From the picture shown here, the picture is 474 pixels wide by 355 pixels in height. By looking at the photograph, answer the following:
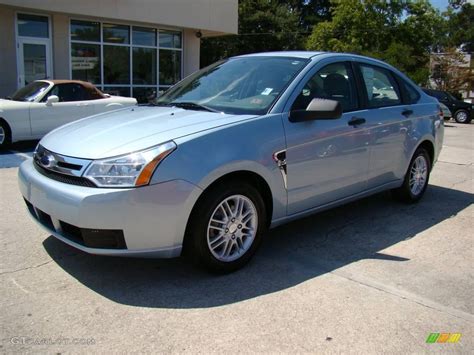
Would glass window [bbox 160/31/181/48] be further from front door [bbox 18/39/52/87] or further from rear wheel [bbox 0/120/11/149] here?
rear wheel [bbox 0/120/11/149]

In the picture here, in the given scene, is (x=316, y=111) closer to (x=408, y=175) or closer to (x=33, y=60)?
(x=408, y=175)

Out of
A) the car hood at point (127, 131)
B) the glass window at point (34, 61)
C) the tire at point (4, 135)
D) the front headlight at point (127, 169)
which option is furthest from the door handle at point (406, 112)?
the glass window at point (34, 61)

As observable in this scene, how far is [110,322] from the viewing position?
3.10 meters

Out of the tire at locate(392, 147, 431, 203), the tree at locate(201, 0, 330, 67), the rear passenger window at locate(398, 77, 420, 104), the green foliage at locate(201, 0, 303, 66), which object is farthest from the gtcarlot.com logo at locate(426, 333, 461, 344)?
the green foliage at locate(201, 0, 303, 66)

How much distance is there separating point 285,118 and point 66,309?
217 centimetres

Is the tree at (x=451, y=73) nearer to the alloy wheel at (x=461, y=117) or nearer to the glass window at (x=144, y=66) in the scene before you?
the alloy wheel at (x=461, y=117)

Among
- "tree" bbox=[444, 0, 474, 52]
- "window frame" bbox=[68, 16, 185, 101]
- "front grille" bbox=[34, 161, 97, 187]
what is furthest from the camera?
"tree" bbox=[444, 0, 474, 52]

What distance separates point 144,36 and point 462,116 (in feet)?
50.8

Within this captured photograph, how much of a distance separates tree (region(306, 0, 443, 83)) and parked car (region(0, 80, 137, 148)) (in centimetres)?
3013

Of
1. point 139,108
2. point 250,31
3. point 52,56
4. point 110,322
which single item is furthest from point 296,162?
point 250,31

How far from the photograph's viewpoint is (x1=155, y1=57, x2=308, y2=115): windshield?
165 inches

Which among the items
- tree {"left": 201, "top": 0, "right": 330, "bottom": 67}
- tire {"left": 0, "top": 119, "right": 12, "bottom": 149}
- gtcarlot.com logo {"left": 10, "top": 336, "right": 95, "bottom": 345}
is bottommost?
gtcarlot.com logo {"left": 10, "top": 336, "right": 95, "bottom": 345}

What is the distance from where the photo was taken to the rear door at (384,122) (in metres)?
5.04

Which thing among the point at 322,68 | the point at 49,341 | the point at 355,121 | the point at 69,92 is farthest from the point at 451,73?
the point at 49,341
